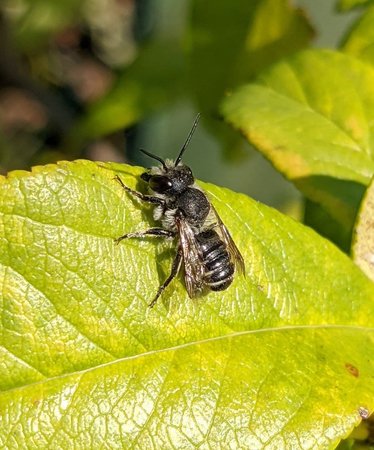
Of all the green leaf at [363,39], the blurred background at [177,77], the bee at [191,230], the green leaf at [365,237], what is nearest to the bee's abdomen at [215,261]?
the bee at [191,230]

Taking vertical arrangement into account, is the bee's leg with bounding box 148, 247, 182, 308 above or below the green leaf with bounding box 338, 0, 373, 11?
below

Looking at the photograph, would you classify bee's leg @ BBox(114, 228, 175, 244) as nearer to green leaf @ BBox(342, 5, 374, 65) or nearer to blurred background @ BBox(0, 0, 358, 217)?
green leaf @ BBox(342, 5, 374, 65)

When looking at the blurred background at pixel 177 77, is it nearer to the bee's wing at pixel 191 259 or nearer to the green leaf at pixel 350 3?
the green leaf at pixel 350 3

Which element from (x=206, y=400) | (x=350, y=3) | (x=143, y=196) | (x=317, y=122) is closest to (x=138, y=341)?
(x=206, y=400)

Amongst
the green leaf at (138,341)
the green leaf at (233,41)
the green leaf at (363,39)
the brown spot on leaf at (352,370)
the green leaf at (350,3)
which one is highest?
the green leaf at (233,41)

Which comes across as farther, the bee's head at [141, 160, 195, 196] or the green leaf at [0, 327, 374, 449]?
the bee's head at [141, 160, 195, 196]

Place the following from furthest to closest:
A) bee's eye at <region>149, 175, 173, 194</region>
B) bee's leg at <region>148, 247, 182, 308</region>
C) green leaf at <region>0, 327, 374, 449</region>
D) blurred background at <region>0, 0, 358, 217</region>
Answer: blurred background at <region>0, 0, 358, 217</region>, bee's eye at <region>149, 175, 173, 194</region>, bee's leg at <region>148, 247, 182, 308</region>, green leaf at <region>0, 327, 374, 449</region>

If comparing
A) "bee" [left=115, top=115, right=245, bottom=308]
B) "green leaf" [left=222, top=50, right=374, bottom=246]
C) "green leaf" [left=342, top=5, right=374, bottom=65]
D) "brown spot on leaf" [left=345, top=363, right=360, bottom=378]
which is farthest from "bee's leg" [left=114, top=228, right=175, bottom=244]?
"green leaf" [left=342, top=5, right=374, bottom=65]

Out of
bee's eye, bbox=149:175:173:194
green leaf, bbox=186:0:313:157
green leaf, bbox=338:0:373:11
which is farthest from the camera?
green leaf, bbox=186:0:313:157
